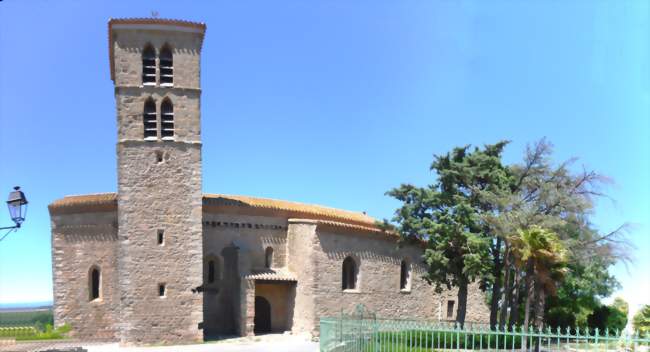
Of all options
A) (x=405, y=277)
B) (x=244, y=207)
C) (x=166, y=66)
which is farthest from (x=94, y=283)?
(x=405, y=277)

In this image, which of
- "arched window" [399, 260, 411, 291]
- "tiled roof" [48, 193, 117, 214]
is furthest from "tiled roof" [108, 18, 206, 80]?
"arched window" [399, 260, 411, 291]

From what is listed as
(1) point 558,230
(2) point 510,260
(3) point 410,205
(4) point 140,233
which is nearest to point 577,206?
(1) point 558,230

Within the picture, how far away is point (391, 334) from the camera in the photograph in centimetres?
1471

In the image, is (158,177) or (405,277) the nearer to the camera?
(158,177)

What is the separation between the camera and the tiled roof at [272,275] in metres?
30.0

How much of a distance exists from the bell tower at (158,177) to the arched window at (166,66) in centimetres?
5

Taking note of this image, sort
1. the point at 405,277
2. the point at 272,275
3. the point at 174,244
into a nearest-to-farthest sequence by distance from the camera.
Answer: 1. the point at 174,244
2. the point at 272,275
3. the point at 405,277

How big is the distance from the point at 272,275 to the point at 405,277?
29.6ft

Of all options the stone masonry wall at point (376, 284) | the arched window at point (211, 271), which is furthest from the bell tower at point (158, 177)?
the stone masonry wall at point (376, 284)

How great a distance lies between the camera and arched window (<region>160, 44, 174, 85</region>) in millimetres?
29609

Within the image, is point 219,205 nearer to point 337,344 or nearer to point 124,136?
point 124,136

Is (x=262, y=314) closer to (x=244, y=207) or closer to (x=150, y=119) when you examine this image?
(x=244, y=207)

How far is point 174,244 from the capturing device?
2848 centimetres

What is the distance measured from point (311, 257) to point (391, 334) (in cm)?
1624
